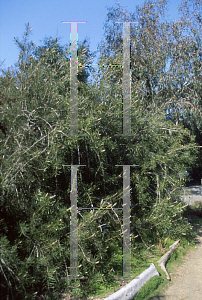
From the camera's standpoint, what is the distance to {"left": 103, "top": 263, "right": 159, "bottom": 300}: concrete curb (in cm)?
296

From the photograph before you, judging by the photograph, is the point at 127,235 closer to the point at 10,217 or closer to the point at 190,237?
the point at 10,217

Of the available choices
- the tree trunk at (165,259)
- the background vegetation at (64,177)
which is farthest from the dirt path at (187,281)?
the background vegetation at (64,177)

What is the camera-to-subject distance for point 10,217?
9.68 ft

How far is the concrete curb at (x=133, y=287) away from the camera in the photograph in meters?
2.96

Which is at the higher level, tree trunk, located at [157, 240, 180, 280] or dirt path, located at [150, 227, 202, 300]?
tree trunk, located at [157, 240, 180, 280]

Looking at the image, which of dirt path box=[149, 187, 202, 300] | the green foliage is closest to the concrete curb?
the green foliage

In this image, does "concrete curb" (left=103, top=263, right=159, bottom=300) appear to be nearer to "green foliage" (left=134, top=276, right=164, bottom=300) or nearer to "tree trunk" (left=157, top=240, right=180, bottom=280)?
"green foliage" (left=134, top=276, right=164, bottom=300)

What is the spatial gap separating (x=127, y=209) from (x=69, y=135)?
4.66ft

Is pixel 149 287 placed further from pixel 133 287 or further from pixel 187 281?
pixel 187 281

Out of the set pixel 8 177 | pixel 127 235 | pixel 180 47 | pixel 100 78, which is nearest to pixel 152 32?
pixel 180 47

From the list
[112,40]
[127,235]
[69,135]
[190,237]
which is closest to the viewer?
[69,135]

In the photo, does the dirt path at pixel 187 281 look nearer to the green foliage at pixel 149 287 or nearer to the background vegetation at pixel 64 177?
the green foliage at pixel 149 287

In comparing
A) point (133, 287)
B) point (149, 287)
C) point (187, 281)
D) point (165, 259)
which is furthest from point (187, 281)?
point (133, 287)

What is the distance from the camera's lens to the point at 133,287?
3.17 m
